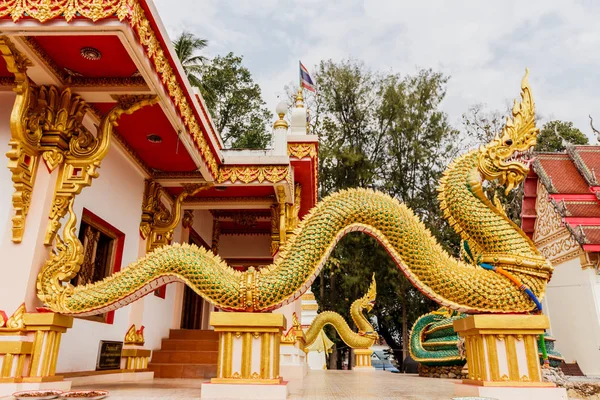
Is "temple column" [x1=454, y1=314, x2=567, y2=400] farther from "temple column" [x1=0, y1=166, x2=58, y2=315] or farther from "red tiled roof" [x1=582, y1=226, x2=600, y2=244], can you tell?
"red tiled roof" [x1=582, y1=226, x2=600, y2=244]

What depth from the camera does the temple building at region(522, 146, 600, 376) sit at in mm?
11023

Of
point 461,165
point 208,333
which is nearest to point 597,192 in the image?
point 461,165

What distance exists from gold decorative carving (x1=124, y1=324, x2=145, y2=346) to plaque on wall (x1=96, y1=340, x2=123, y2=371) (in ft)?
0.50

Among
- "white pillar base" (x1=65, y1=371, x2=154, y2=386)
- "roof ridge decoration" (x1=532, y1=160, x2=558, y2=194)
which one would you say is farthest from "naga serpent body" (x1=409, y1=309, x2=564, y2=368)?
"roof ridge decoration" (x1=532, y1=160, x2=558, y2=194)

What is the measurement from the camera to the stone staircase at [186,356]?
6328 millimetres

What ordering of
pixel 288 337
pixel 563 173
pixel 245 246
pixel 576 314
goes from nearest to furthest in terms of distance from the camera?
pixel 288 337, pixel 245 246, pixel 576 314, pixel 563 173

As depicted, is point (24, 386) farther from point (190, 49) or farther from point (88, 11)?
point (190, 49)

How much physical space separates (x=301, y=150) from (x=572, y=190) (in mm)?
10218

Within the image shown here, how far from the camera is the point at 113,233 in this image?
5.60 metres

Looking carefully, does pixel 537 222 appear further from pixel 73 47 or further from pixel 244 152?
pixel 73 47

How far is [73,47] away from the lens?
366cm

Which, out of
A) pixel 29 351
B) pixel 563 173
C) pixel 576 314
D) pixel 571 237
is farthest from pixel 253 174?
pixel 563 173

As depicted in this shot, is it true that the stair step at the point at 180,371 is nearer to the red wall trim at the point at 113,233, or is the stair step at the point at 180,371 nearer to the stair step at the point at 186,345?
the stair step at the point at 186,345

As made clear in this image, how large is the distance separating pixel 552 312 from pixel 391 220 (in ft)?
37.2
